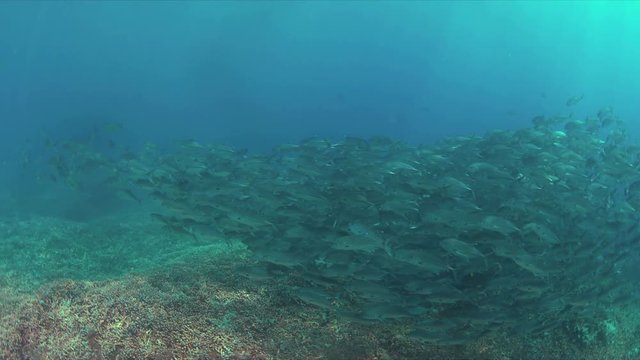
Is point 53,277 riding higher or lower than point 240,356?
lower

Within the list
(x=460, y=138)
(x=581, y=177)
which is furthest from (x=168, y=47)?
(x=581, y=177)

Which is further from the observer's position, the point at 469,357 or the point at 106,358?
the point at 469,357

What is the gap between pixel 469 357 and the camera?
579 cm

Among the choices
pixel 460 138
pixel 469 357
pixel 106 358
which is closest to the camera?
pixel 106 358

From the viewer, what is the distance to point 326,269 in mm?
6828

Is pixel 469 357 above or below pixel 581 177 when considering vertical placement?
below

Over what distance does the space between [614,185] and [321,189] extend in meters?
6.39

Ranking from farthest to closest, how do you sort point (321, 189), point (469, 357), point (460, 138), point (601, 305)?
point (460, 138) → point (321, 189) → point (601, 305) → point (469, 357)

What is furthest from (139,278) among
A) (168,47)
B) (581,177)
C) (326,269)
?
(168,47)

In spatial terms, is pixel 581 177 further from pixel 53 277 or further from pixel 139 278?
pixel 53 277

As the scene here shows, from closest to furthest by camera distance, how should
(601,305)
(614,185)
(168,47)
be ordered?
(601,305), (614,185), (168,47)

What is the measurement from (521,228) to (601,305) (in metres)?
2.64

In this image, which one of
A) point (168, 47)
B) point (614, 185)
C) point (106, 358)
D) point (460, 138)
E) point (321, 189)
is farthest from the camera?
point (168, 47)

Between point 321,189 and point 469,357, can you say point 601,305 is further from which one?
point 321,189
